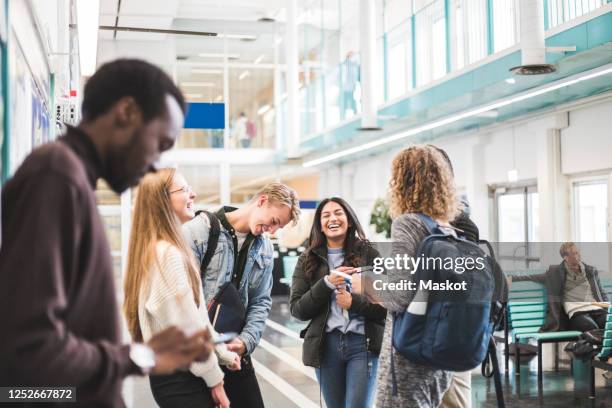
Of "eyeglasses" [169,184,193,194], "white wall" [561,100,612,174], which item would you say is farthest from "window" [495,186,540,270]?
"eyeglasses" [169,184,193,194]

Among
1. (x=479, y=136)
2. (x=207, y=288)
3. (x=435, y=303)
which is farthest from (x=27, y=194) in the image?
(x=479, y=136)

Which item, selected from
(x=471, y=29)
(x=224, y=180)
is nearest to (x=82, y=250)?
Answer: (x=471, y=29)

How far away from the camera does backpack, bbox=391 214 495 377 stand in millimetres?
2596

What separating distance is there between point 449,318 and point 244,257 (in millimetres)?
1206

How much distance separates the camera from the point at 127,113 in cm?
138

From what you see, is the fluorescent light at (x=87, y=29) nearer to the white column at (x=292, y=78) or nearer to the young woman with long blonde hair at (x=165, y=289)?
the young woman with long blonde hair at (x=165, y=289)

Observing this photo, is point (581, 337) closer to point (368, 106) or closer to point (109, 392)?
point (368, 106)

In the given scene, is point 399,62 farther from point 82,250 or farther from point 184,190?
point 82,250

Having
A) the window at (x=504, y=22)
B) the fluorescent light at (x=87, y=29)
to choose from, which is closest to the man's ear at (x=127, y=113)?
the fluorescent light at (x=87, y=29)

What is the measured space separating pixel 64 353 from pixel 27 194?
0.26 meters

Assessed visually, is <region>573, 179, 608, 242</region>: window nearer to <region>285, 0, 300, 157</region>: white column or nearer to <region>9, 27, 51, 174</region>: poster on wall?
<region>285, 0, 300, 157</region>: white column

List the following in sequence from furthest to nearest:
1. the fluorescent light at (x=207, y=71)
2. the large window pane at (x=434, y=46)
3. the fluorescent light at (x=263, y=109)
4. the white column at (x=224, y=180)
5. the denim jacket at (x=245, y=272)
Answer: the fluorescent light at (x=263, y=109), the fluorescent light at (x=207, y=71), the white column at (x=224, y=180), the large window pane at (x=434, y=46), the denim jacket at (x=245, y=272)

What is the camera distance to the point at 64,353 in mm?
1220

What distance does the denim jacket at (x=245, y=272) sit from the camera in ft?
11.3
